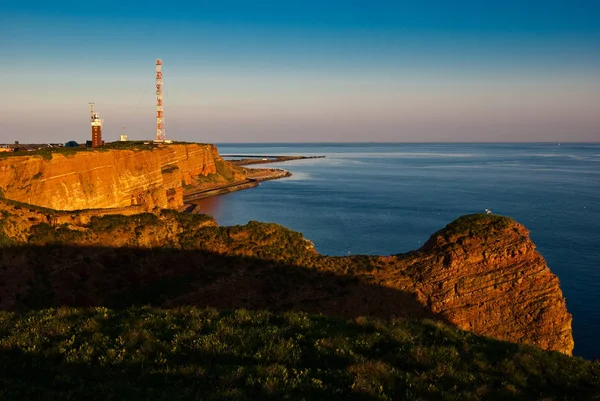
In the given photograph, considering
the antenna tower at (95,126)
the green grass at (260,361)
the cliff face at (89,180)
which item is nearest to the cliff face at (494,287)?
Result: the green grass at (260,361)

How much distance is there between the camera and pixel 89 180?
1795 inches

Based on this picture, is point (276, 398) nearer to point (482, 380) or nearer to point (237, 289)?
point (482, 380)

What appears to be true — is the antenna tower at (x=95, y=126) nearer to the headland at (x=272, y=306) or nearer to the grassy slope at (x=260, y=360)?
the headland at (x=272, y=306)

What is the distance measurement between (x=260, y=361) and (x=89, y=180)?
1671 inches

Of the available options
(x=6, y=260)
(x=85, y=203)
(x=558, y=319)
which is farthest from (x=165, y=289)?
(x=85, y=203)

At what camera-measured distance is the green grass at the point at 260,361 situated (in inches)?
325

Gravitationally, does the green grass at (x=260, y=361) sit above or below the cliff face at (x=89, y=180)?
below

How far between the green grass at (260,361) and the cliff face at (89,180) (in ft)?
63.4

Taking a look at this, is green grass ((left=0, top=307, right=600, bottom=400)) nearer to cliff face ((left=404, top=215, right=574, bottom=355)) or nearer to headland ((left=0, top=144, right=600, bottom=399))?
headland ((left=0, top=144, right=600, bottom=399))

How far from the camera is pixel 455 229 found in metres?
25.6

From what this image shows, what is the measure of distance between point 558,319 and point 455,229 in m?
6.95

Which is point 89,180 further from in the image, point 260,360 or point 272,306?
point 260,360

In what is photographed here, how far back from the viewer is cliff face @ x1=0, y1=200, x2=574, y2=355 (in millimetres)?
21234

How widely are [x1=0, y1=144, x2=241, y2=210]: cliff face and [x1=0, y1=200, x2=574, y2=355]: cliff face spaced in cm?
665
